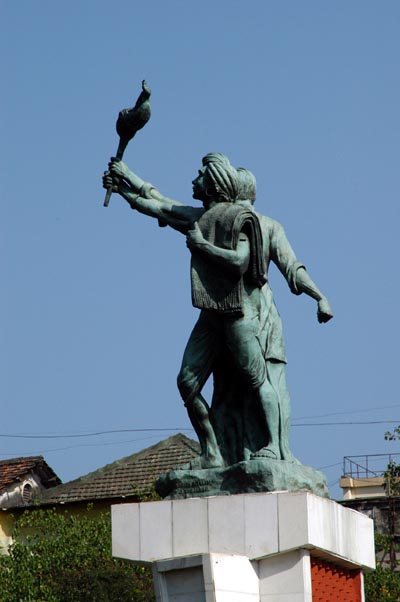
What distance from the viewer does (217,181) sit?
35.2 ft

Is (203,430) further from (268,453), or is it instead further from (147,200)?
(147,200)

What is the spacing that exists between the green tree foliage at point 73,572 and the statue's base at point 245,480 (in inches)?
321

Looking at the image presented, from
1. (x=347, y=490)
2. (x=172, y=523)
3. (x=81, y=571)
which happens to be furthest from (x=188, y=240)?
(x=347, y=490)

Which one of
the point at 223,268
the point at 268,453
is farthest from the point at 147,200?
the point at 268,453

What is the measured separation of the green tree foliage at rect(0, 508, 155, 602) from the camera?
1838cm

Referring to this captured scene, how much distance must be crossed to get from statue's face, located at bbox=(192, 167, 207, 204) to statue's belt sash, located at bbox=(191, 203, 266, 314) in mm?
238

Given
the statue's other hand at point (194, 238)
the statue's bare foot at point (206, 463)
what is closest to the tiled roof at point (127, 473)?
the statue's bare foot at point (206, 463)

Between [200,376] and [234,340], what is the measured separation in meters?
0.42

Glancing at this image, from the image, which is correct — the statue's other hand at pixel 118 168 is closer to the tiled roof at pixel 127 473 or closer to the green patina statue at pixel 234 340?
the green patina statue at pixel 234 340

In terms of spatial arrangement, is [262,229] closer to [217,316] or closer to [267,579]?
[217,316]

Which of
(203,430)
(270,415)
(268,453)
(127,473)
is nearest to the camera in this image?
(268,453)

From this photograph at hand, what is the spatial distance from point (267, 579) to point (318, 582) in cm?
50

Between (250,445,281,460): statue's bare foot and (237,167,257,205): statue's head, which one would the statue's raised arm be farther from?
(250,445,281,460): statue's bare foot

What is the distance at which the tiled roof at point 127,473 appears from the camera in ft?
93.2
